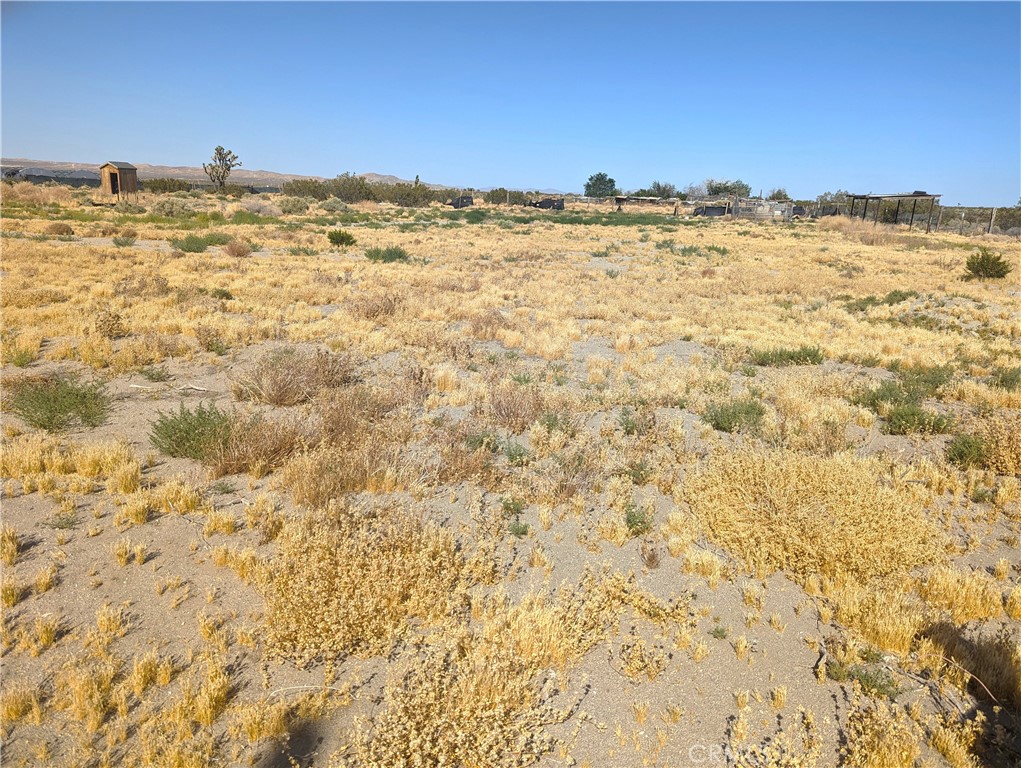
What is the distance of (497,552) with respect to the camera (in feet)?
16.0

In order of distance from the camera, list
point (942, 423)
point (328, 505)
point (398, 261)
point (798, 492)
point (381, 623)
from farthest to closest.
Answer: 1. point (398, 261)
2. point (942, 423)
3. point (798, 492)
4. point (328, 505)
5. point (381, 623)

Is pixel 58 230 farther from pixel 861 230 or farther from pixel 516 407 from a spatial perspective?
pixel 861 230

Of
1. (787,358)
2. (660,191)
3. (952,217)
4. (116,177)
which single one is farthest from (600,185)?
(787,358)

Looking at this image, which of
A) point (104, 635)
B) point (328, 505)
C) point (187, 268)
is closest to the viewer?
point (104, 635)

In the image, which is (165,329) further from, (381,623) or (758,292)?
(758,292)

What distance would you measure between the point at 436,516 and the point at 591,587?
1595 mm

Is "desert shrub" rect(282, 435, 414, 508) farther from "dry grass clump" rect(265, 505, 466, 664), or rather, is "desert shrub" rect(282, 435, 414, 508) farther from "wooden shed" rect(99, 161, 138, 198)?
"wooden shed" rect(99, 161, 138, 198)

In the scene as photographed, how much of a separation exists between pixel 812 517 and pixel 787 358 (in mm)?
6536

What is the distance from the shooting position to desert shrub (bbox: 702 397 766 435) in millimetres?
7391

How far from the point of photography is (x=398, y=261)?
73.0 ft

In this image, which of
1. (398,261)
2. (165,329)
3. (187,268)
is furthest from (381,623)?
(398,261)

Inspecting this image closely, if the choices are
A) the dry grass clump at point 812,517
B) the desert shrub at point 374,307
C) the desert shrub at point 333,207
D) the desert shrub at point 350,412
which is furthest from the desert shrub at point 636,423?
the desert shrub at point 333,207

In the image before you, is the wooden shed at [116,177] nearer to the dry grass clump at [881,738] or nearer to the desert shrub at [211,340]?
the desert shrub at [211,340]

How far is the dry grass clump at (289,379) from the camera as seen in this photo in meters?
7.66
